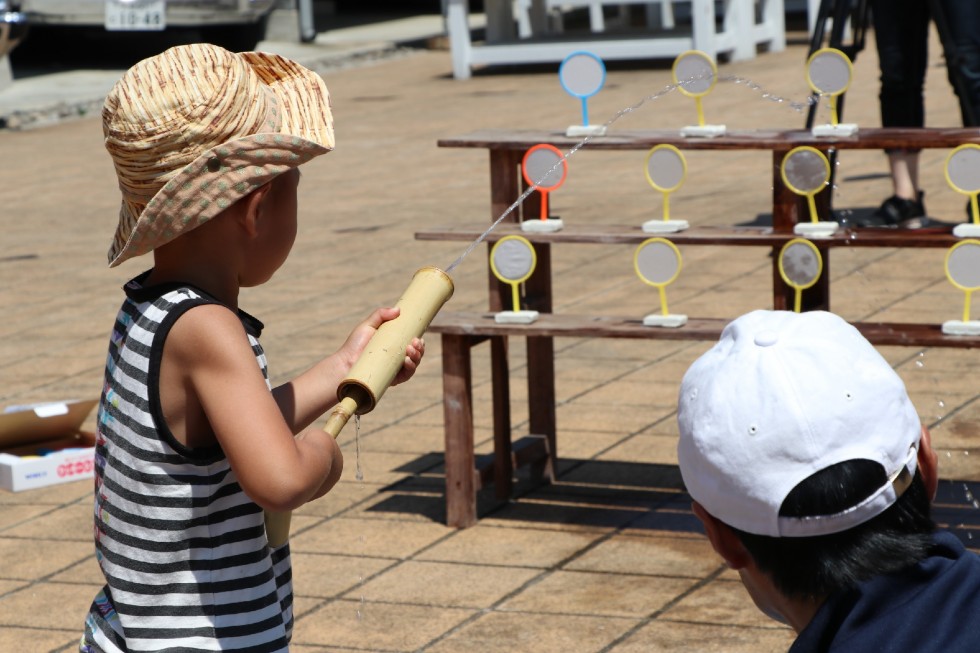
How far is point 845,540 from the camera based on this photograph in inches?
62.3

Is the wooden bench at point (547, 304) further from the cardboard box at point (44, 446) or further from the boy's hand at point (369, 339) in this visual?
the boy's hand at point (369, 339)

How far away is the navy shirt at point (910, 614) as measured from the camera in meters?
1.53

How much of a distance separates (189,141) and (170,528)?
1.85 feet

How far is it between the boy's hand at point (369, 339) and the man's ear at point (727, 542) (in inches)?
33.6

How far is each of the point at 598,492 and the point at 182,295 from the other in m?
2.59

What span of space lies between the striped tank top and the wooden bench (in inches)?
82.5

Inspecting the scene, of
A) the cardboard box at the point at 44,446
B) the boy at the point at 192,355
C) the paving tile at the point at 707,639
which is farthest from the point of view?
the cardboard box at the point at 44,446

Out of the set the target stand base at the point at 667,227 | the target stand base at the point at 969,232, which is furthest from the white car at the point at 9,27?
Result: the target stand base at the point at 969,232

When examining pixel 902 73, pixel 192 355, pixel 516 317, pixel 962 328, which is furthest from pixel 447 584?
pixel 902 73

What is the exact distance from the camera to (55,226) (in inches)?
393

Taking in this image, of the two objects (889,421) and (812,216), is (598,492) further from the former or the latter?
(889,421)

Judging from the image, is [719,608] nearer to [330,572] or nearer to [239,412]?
[330,572]

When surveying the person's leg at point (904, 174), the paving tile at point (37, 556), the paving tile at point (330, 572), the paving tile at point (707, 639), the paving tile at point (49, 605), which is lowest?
the paving tile at point (707, 639)

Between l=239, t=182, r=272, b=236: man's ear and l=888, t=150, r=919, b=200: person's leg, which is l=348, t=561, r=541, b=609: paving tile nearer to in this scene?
l=239, t=182, r=272, b=236: man's ear
